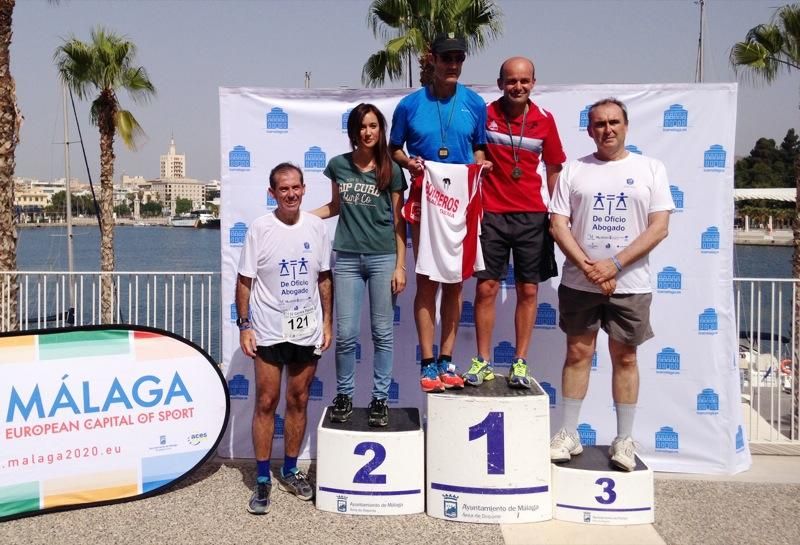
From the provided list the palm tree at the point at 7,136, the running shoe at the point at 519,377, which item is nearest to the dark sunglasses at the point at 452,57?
the running shoe at the point at 519,377

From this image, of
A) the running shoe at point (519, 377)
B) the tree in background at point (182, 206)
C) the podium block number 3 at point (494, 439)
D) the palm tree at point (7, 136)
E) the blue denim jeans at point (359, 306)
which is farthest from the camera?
the tree in background at point (182, 206)

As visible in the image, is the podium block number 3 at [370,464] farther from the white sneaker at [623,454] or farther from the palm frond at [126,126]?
the palm frond at [126,126]

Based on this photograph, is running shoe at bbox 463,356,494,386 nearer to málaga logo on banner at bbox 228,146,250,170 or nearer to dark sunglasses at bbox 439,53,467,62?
dark sunglasses at bbox 439,53,467,62

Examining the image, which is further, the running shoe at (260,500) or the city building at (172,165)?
the city building at (172,165)

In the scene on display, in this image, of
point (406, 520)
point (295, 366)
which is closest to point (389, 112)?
point (295, 366)

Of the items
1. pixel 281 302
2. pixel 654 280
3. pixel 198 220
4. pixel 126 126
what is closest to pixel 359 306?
pixel 281 302

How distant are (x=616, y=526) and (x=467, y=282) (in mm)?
1774

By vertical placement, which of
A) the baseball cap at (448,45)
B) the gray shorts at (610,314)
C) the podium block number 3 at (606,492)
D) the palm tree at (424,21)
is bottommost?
the podium block number 3 at (606,492)

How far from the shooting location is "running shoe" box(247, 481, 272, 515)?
360 centimetres

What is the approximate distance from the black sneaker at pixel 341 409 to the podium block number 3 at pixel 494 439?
74cm

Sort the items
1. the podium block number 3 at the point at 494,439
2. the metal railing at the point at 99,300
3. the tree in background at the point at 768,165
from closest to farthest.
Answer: the podium block number 3 at the point at 494,439 → the metal railing at the point at 99,300 → the tree in background at the point at 768,165

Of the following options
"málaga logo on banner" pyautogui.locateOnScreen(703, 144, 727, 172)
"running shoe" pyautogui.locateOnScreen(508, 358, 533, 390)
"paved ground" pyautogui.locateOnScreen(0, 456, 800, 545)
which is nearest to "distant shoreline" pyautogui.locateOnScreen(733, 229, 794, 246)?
"málaga logo on banner" pyautogui.locateOnScreen(703, 144, 727, 172)

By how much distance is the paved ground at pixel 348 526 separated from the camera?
3311mm

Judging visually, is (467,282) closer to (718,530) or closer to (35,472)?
(718,530)
